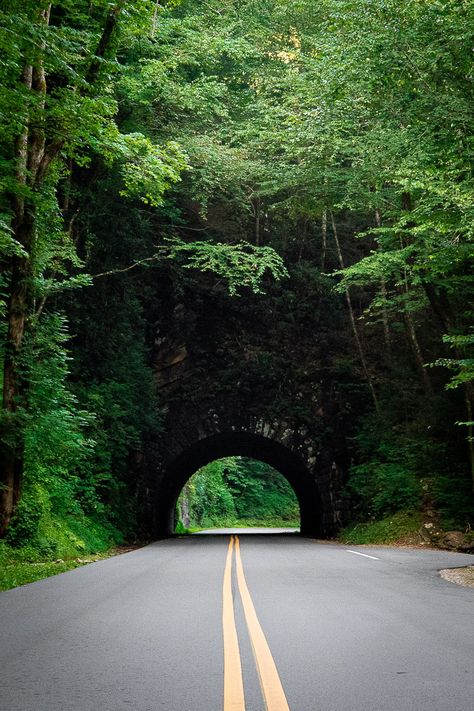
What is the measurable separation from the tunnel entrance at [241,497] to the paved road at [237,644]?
3891cm

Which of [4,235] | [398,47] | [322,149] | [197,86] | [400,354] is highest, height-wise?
[197,86]

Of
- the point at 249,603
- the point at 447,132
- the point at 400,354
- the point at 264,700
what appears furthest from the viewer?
the point at 400,354

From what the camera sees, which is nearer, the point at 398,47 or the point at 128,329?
the point at 398,47

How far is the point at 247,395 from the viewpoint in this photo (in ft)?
87.5

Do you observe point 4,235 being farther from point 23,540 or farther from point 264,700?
point 264,700

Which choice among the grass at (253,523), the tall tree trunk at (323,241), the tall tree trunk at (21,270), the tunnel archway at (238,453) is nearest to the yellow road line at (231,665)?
the tall tree trunk at (21,270)

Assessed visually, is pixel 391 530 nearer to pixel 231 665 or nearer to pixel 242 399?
pixel 242 399

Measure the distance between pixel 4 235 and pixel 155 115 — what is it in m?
12.9

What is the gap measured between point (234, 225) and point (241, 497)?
33.9 metres

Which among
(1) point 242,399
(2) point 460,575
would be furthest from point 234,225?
(2) point 460,575

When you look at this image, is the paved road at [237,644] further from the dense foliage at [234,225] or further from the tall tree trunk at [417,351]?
the tall tree trunk at [417,351]

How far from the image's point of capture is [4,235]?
10383 mm

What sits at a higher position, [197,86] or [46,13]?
[197,86]

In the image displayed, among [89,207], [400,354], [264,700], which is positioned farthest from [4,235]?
[400,354]
